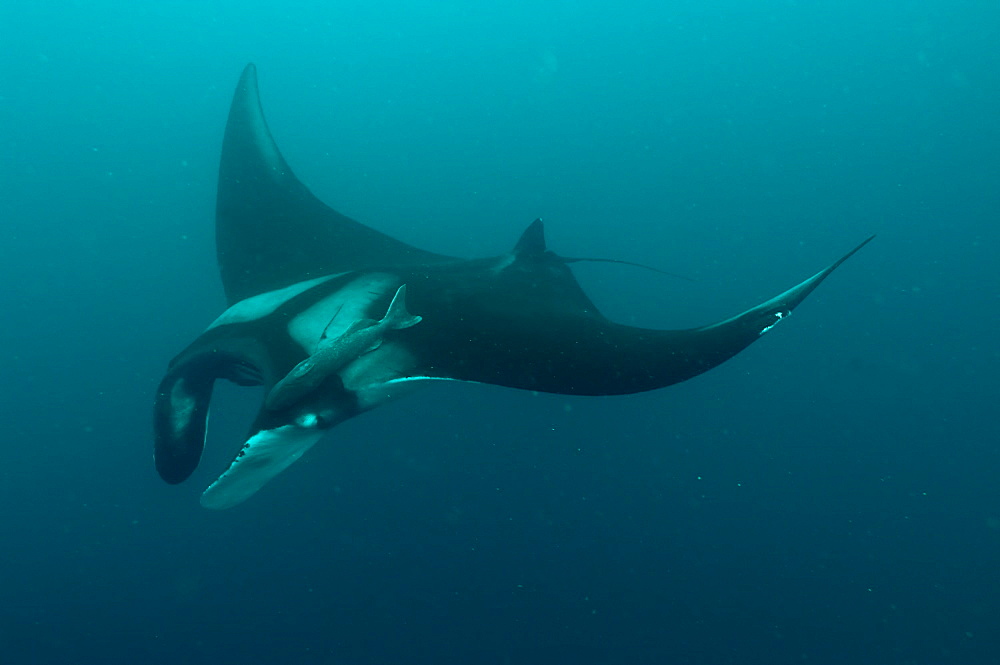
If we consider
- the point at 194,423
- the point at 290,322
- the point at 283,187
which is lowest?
the point at 194,423

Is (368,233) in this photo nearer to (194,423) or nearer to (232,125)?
(232,125)

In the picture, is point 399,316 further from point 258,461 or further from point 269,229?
point 269,229

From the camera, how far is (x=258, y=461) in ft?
8.52

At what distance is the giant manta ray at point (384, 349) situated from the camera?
270 centimetres

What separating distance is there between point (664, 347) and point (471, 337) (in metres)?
0.99

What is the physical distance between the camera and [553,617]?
592 cm

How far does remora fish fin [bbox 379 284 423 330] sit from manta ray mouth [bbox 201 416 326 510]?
1.97ft

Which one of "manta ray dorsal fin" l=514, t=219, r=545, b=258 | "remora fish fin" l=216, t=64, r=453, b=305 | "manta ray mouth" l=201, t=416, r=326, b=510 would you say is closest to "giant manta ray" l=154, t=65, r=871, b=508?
"manta ray mouth" l=201, t=416, r=326, b=510

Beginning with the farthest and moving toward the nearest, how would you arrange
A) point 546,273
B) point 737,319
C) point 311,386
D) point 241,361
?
point 546,273 → point 241,361 → point 737,319 → point 311,386

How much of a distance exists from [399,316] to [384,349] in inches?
7.9

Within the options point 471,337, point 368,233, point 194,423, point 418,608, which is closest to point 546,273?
point 471,337

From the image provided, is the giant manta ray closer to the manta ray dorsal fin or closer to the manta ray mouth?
the manta ray mouth

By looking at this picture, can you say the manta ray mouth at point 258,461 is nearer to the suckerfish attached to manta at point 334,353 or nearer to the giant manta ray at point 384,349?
the giant manta ray at point 384,349

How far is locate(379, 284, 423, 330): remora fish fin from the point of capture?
2.96m
